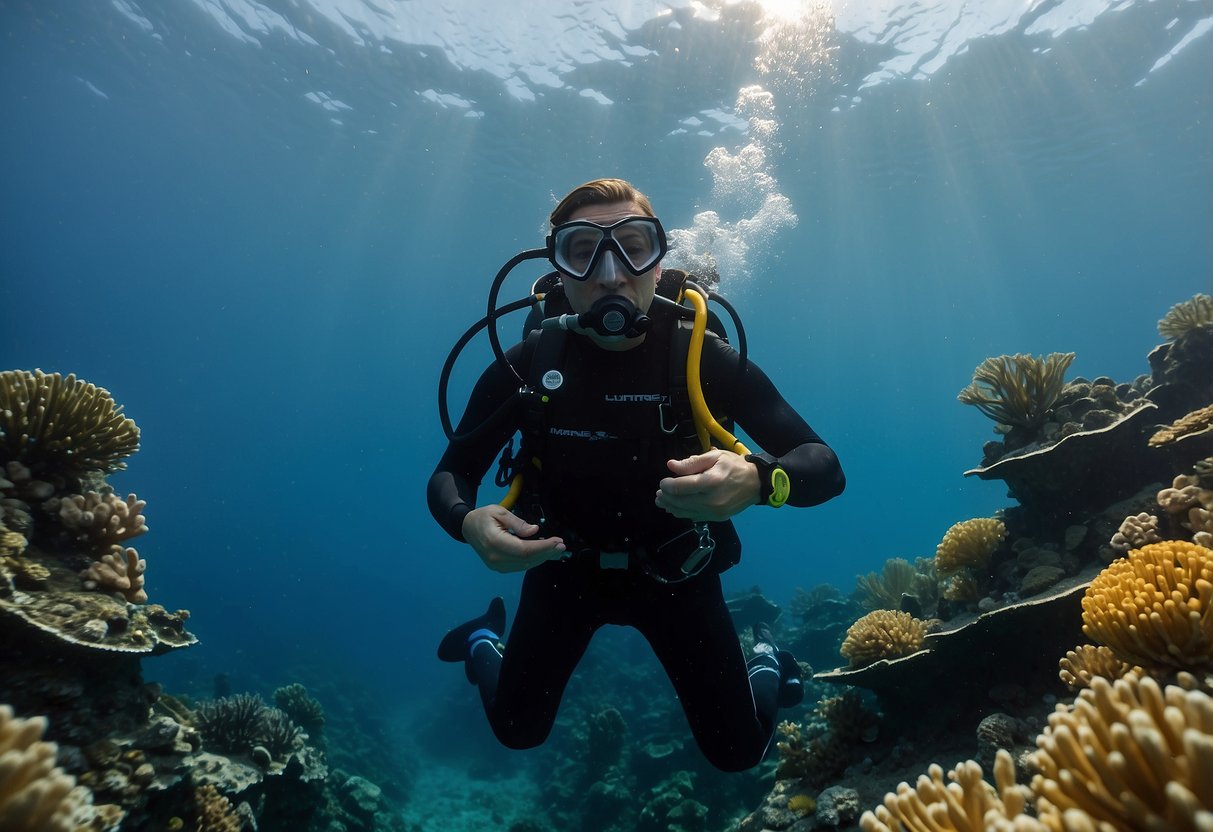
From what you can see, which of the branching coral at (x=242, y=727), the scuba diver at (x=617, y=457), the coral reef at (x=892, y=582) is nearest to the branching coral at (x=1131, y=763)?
the scuba diver at (x=617, y=457)

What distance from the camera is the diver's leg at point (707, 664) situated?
409 cm

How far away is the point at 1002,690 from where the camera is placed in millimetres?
4227

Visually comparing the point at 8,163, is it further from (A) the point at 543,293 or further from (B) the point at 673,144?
(A) the point at 543,293

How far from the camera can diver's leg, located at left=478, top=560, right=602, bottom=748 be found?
419 cm

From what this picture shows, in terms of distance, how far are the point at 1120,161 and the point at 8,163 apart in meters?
A: 75.1

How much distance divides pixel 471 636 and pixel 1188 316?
835 centimetres

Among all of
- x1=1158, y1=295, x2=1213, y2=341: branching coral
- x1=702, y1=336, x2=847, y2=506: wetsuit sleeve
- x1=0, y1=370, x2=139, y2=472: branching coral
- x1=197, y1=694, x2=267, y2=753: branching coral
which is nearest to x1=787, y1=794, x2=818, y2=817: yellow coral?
x1=702, y1=336, x2=847, y2=506: wetsuit sleeve

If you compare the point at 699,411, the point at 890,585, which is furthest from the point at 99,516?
the point at 890,585

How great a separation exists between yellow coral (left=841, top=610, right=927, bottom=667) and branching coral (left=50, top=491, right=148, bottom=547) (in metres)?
6.08

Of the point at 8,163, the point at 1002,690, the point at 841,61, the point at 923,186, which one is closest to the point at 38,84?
the point at 8,163

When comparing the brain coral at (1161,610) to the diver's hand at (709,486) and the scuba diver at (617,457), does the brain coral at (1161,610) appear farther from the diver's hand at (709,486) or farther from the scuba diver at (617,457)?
the diver's hand at (709,486)

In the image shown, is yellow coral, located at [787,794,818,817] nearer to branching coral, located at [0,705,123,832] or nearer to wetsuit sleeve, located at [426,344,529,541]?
wetsuit sleeve, located at [426,344,529,541]

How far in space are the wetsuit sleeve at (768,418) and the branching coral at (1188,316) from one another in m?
5.15

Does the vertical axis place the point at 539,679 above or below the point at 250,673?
below
